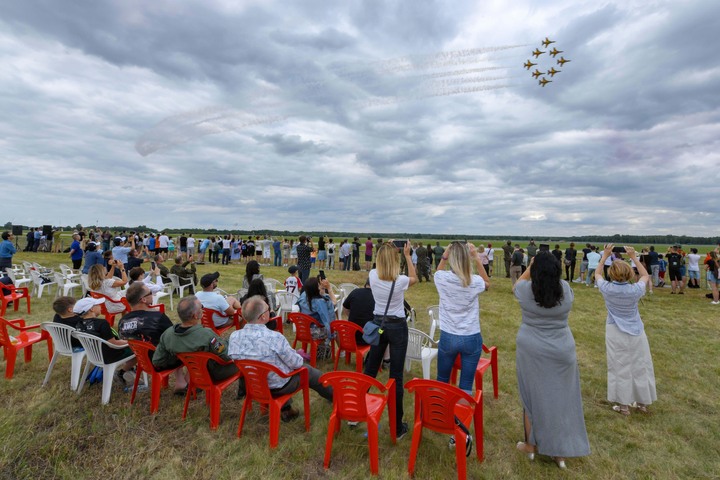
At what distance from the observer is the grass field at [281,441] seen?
3096 millimetres

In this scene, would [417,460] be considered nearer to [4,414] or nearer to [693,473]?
[693,473]

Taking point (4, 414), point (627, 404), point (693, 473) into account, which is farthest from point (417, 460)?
point (4, 414)

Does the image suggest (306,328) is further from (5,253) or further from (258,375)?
(5,253)

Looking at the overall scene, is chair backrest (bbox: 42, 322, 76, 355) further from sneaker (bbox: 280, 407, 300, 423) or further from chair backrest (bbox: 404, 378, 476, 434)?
chair backrest (bbox: 404, 378, 476, 434)

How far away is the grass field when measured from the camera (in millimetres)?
3096

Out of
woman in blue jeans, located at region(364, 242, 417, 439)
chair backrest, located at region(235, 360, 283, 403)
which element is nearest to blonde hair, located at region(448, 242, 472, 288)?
woman in blue jeans, located at region(364, 242, 417, 439)

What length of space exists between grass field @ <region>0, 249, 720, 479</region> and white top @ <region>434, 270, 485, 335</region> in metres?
1.18

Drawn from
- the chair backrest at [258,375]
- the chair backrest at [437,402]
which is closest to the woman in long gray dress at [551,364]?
the chair backrest at [437,402]

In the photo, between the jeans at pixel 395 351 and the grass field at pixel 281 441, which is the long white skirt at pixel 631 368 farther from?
the jeans at pixel 395 351

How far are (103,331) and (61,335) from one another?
0.68 meters

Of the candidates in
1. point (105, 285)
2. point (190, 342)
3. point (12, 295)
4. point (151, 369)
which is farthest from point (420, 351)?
point (12, 295)

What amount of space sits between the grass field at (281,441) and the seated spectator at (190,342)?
1.94ft

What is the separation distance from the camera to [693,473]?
10.6 ft

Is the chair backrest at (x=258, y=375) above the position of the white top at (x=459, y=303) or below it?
below
